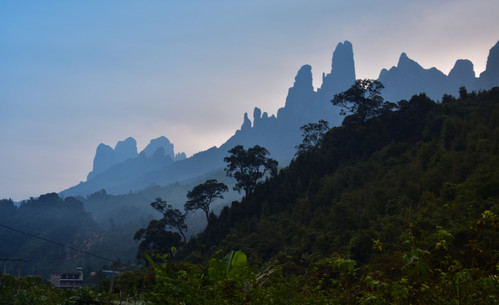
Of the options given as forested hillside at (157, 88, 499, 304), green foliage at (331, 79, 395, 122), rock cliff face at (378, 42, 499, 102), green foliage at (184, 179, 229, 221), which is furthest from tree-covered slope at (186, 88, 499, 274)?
rock cliff face at (378, 42, 499, 102)

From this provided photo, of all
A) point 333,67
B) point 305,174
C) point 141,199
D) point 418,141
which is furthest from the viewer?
point 333,67

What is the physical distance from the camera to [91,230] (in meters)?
97.1

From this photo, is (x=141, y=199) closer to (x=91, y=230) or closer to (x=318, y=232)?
(x=91, y=230)

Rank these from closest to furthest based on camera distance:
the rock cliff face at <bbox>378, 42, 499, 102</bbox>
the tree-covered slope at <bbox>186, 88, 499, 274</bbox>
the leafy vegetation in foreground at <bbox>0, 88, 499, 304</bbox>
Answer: the leafy vegetation in foreground at <bbox>0, 88, 499, 304</bbox> < the tree-covered slope at <bbox>186, 88, 499, 274</bbox> < the rock cliff face at <bbox>378, 42, 499, 102</bbox>

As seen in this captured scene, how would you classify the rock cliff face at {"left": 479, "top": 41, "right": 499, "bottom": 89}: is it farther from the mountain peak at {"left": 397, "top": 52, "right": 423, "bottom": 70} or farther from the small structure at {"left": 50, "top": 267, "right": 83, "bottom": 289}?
the small structure at {"left": 50, "top": 267, "right": 83, "bottom": 289}

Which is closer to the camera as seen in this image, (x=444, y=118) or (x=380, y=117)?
(x=444, y=118)

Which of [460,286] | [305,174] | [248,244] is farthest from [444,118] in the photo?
[460,286]

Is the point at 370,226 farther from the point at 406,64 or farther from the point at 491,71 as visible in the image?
the point at 406,64

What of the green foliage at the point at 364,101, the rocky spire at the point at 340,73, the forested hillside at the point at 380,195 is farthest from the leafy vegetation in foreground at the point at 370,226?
the rocky spire at the point at 340,73

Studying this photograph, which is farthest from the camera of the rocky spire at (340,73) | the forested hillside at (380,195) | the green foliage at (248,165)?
the rocky spire at (340,73)

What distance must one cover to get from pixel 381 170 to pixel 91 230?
89847mm

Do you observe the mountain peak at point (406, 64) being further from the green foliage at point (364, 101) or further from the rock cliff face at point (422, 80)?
the green foliage at point (364, 101)

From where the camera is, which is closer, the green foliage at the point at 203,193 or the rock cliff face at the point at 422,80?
the green foliage at the point at 203,193

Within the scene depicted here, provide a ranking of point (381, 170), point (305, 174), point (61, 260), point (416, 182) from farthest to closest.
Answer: point (61, 260) → point (305, 174) → point (381, 170) → point (416, 182)
